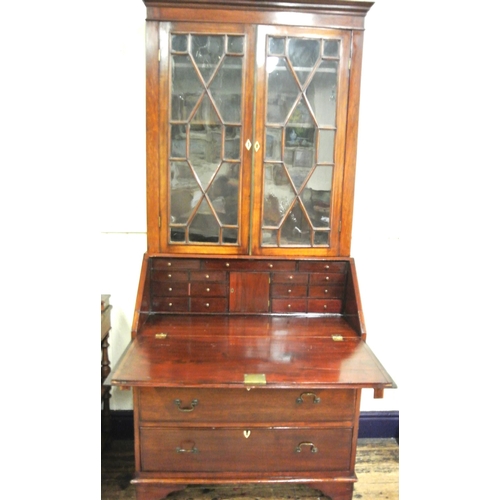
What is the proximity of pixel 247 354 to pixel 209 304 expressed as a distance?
0.39 metres

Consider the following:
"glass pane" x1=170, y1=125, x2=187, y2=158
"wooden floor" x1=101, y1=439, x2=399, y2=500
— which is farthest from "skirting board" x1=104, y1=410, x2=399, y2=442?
"glass pane" x1=170, y1=125, x2=187, y2=158

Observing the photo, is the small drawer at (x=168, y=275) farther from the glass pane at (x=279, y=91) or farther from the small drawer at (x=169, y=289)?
the glass pane at (x=279, y=91)

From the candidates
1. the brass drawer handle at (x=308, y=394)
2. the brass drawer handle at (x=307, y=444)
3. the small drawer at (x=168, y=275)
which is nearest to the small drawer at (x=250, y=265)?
the small drawer at (x=168, y=275)

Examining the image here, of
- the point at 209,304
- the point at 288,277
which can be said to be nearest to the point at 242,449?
the point at 209,304

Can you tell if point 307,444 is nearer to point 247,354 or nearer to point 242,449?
point 242,449

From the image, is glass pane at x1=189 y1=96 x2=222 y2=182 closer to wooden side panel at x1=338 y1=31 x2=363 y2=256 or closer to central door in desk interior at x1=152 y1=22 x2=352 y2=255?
central door in desk interior at x1=152 y1=22 x2=352 y2=255

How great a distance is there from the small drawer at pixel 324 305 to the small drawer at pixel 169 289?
0.56m

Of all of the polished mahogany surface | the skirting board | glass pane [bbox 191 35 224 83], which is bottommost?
the skirting board

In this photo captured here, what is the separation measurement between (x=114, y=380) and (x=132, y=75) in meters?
1.32

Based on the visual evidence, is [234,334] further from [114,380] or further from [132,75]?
[132,75]

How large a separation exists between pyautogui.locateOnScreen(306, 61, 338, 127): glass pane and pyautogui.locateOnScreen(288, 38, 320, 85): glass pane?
0.04 m

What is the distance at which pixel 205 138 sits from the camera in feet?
5.38

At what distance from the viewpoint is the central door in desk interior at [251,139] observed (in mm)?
1591

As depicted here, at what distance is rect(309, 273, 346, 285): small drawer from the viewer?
1711 millimetres
